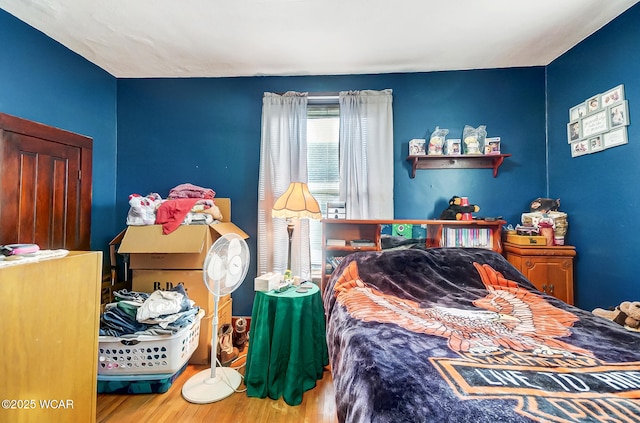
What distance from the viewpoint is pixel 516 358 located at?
2.98ft

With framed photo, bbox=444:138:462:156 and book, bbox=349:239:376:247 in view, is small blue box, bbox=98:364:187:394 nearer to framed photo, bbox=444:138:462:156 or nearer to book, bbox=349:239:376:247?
book, bbox=349:239:376:247

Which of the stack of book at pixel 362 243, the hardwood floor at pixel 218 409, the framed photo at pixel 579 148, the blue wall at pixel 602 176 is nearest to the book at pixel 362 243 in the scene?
the stack of book at pixel 362 243

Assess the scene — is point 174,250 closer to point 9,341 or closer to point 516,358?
point 9,341

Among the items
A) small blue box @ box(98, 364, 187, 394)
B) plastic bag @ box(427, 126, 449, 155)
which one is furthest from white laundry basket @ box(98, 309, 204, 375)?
plastic bag @ box(427, 126, 449, 155)

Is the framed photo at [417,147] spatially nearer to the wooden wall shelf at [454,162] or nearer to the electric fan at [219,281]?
the wooden wall shelf at [454,162]

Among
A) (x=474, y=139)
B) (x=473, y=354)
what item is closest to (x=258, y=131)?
(x=474, y=139)

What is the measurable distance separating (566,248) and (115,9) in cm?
370

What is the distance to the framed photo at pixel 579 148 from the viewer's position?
1977 millimetres

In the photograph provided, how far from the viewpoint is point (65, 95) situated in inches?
84.0

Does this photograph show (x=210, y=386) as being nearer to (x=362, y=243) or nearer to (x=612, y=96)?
(x=362, y=243)

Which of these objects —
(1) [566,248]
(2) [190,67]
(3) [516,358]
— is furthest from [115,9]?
(1) [566,248]

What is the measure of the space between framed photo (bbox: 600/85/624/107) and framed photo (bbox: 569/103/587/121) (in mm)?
134

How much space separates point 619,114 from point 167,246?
10.9 feet

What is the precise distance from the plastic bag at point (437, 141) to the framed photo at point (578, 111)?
0.94 m
